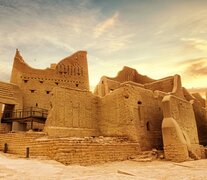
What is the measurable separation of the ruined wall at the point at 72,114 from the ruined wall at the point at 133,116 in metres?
0.82

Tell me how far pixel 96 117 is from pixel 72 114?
7.82 feet

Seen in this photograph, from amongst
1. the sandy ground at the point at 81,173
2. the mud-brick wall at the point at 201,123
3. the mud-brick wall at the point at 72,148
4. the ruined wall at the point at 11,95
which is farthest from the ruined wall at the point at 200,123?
the ruined wall at the point at 11,95

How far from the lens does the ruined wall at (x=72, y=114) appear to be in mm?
16359

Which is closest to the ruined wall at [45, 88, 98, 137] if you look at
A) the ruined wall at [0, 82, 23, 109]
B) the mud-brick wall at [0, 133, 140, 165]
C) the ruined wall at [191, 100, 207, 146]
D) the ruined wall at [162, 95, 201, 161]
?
the mud-brick wall at [0, 133, 140, 165]

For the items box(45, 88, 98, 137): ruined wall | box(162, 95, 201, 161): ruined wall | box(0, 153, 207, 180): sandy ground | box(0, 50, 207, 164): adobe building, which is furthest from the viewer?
box(45, 88, 98, 137): ruined wall

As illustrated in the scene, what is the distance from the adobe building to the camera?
14.6 m

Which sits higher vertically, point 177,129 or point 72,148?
point 177,129

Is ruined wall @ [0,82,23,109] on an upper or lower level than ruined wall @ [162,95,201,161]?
upper

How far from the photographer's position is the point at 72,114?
17.5 m

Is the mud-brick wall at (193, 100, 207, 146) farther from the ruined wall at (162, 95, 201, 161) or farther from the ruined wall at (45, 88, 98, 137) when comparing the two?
the ruined wall at (45, 88, 98, 137)

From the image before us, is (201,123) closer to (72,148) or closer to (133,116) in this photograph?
(133,116)

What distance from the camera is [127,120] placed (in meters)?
16.8

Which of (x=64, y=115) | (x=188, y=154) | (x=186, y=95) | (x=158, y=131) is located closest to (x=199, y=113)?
(x=186, y=95)

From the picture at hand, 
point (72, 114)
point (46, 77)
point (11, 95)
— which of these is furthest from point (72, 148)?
point (46, 77)
